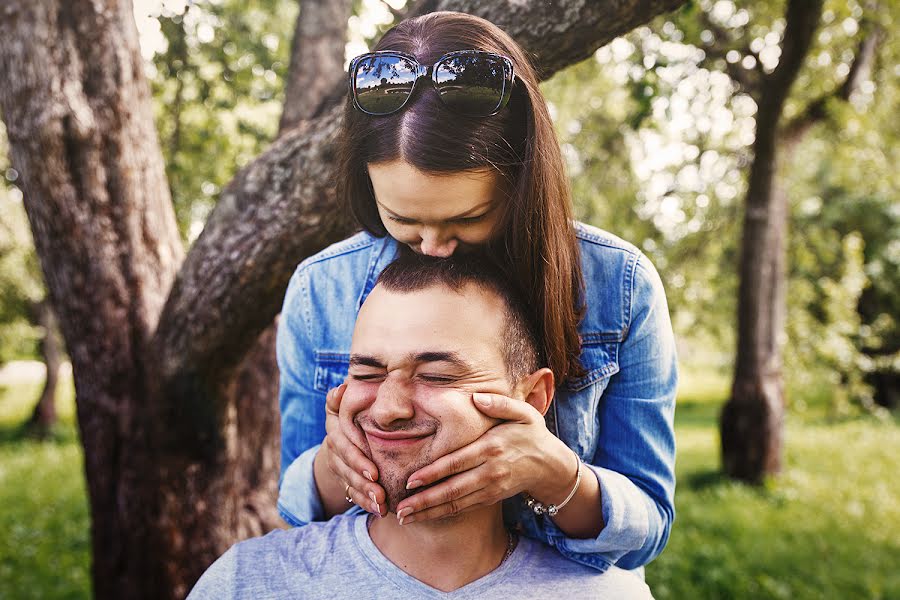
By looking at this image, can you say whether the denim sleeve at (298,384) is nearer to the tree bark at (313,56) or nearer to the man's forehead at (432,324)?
the man's forehead at (432,324)

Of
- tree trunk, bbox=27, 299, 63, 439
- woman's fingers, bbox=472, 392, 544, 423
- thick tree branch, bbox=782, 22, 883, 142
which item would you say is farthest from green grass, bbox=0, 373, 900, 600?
woman's fingers, bbox=472, 392, 544, 423

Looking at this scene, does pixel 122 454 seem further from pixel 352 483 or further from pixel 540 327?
pixel 540 327

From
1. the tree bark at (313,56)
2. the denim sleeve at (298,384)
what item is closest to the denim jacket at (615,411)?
the denim sleeve at (298,384)

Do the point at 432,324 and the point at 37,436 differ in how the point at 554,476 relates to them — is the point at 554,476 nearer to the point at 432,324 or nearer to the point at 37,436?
the point at 432,324

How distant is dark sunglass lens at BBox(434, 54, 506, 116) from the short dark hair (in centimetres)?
42

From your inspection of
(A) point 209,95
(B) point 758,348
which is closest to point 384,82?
(A) point 209,95

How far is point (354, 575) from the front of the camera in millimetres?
2025

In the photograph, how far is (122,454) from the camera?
3.52m

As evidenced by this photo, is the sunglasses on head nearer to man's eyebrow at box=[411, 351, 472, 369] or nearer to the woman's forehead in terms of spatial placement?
the woman's forehead

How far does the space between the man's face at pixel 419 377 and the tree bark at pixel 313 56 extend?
2721 mm

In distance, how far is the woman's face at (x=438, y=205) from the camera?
71.8 inches

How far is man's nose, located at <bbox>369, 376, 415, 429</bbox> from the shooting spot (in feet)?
5.98

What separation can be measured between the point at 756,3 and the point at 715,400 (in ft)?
64.1

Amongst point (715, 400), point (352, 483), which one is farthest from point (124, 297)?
point (715, 400)
